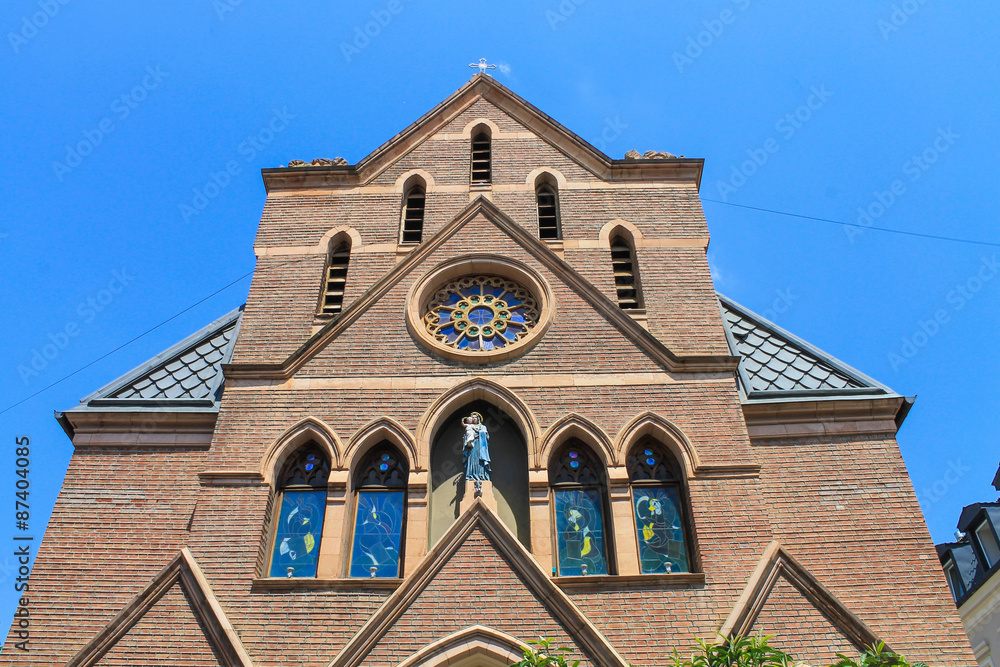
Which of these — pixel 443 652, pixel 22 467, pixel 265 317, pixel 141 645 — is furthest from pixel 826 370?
pixel 22 467

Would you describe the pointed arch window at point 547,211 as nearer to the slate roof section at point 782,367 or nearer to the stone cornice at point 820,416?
the slate roof section at point 782,367

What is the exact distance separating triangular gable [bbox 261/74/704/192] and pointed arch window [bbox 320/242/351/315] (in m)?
1.67

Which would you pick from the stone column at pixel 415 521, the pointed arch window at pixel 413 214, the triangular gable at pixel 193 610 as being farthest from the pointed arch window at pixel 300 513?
the pointed arch window at pixel 413 214

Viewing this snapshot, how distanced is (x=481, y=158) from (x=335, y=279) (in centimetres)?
425

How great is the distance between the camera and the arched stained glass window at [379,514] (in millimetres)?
12531

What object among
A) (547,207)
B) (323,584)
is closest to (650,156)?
(547,207)

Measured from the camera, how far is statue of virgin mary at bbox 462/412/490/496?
12.8 m

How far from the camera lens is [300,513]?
13094mm

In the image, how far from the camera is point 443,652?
10961 mm

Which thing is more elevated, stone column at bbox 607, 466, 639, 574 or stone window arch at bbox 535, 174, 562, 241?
stone window arch at bbox 535, 174, 562, 241

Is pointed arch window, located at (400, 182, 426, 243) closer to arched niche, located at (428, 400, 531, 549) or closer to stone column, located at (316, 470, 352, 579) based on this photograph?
arched niche, located at (428, 400, 531, 549)

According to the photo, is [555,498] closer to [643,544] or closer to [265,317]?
[643,544]

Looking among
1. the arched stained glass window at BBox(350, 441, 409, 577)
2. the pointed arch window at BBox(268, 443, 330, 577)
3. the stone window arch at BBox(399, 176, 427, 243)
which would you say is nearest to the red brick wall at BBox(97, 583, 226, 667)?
the pointed arch window at BBox(268, 443, 330, 577)

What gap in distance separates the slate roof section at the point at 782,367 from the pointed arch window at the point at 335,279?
22.5 ft
